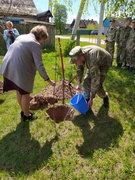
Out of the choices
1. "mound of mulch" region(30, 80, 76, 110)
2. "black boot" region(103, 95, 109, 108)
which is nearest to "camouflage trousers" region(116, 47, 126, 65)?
"mound of mulch" region(30, 80, 76, 110)

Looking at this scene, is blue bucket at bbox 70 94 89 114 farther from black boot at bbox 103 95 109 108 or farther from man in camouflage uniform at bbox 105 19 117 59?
man in camouflage uniform at bbox 105 19 117 59

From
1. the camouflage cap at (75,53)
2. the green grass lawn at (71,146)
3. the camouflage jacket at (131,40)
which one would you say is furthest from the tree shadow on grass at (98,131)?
the camouflage jacket at (131,40)

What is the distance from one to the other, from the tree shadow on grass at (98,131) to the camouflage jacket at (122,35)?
4174 mm

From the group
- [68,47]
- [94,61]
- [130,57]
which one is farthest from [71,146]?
[68,47]

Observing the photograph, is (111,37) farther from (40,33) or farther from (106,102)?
(40,33)

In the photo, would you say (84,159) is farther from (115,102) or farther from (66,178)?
(115,102)

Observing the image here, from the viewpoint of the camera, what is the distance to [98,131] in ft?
11.2

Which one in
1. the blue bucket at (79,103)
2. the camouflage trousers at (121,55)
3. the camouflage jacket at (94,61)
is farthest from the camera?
the camouflage trousers at (121,55)

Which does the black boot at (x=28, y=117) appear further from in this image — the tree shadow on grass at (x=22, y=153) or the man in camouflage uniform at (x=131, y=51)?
the man in camouflage uniform at (x=131, y=51)

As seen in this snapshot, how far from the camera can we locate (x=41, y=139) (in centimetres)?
330

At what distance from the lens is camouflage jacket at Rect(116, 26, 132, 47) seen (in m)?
7.21

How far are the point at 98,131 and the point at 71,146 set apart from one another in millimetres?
626

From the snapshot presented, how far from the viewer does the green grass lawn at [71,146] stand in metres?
2.62

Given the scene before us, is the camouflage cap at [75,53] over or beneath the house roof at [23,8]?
beneath
